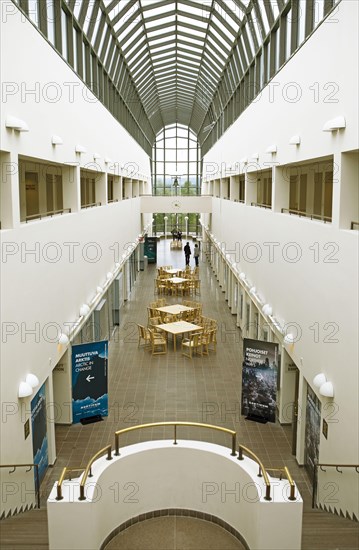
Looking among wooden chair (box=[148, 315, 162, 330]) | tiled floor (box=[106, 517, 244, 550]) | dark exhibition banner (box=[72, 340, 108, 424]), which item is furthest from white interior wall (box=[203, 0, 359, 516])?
wooden chair (box=[148, 315, 162, 330])

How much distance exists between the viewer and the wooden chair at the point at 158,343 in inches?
569

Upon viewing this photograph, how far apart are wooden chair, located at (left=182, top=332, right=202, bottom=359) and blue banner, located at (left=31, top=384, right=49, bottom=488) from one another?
628 cm

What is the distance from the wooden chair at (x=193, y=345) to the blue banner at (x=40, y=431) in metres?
6.28

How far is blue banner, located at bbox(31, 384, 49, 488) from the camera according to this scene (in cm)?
754

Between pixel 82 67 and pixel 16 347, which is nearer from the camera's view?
pixel 16 347

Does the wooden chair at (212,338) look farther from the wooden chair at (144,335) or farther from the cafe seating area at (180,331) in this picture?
the wooden chair at (144,335)

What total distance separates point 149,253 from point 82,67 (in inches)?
804

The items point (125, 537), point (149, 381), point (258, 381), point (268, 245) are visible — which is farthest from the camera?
point (149, 381)

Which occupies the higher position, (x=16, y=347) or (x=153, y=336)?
(x=16, y=347)

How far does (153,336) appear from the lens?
47.4 feet

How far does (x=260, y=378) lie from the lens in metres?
9.83

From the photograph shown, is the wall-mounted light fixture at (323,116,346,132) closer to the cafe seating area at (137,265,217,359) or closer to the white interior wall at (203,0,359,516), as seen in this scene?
the white interior wall at (203,0,359,516)

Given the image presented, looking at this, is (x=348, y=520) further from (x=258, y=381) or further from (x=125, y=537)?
(x=258, y=381)

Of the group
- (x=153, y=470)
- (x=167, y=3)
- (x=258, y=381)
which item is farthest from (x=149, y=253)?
(x=153, y=470)
